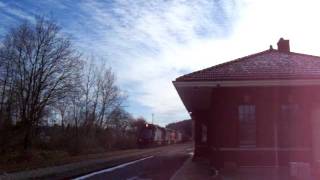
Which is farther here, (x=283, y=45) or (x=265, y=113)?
(x=283, y=45)

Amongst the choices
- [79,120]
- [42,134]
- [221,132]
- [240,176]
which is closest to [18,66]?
[42,134]

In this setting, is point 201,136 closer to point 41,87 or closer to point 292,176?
point 41,87

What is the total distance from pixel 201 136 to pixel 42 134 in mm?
16296

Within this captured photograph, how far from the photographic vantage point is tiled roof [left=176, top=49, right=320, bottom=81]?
67.5 feet

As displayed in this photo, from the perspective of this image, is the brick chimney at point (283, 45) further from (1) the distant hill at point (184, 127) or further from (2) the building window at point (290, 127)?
(1) the distant hill at point (184, 127)

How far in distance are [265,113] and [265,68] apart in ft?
6.70

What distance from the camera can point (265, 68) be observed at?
21.5 m

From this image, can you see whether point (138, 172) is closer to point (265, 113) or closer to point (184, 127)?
point (265, 113)

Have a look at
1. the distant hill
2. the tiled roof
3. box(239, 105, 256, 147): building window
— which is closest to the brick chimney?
the tiled roof

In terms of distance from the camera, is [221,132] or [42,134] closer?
[221,132]

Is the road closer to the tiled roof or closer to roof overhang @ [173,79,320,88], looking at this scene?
roof overhang @ [173,79,320,88]

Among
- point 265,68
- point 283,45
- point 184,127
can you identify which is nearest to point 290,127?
point 265,68

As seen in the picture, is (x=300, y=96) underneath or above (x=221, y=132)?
above

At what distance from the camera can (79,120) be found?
207ft
